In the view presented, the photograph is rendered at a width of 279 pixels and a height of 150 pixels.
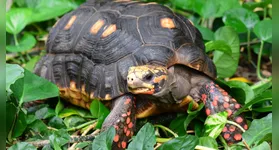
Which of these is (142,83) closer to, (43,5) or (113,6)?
(113,6)

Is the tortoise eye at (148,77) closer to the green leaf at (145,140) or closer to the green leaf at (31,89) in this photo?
the green leaf at (145,140)

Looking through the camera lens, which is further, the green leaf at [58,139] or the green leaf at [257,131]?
the green leaf at [257,131]

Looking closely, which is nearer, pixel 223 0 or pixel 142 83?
pixel 142 83

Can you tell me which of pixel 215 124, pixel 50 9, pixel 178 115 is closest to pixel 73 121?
pixel 178 115

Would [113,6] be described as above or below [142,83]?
above

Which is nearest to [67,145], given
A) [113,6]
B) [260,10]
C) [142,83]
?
[142,83]

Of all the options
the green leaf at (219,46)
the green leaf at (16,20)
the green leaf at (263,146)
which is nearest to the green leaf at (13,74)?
the green leaf at (263,146)

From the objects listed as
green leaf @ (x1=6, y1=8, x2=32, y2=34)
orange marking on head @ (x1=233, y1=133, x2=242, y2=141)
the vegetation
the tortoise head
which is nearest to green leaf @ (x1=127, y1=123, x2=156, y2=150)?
the vegetation

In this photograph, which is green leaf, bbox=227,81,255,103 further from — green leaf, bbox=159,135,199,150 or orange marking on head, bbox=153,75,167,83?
green leaf, bbox=159,135,199,150
